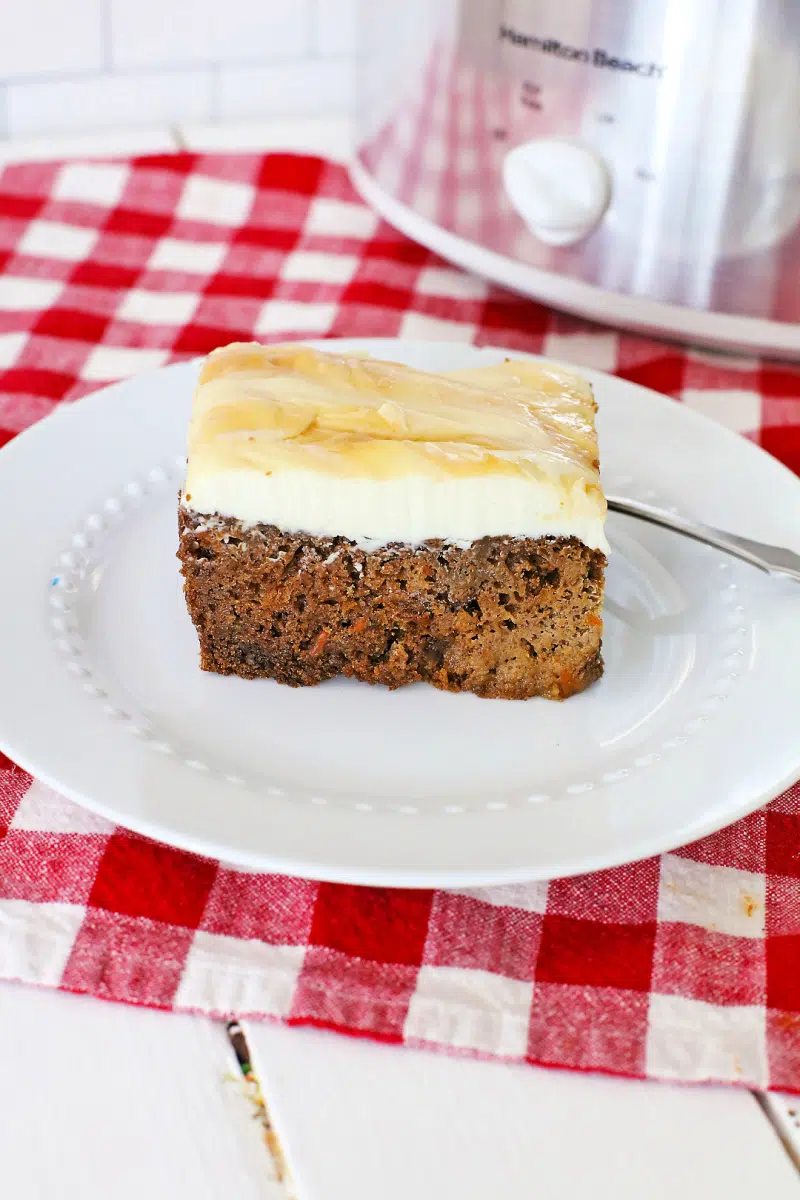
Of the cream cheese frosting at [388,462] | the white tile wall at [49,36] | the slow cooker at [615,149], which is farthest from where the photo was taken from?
the white tile wall at [49,36]

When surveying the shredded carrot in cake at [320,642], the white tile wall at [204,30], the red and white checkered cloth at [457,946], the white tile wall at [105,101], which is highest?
the white tile wall at [204,30]

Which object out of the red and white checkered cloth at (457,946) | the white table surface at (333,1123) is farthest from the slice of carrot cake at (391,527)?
the white table surface at (333,1123)

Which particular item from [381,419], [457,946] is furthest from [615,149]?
[457,946]

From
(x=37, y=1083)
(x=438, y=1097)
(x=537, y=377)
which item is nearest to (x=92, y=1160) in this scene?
(x=37, y=1083)

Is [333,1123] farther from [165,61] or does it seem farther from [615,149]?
[165,61]

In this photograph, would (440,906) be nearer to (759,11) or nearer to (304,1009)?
(304,1009)

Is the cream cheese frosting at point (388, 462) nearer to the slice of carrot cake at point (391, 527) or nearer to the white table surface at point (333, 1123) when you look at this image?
the slice of carrot cake at point (391, 527)
